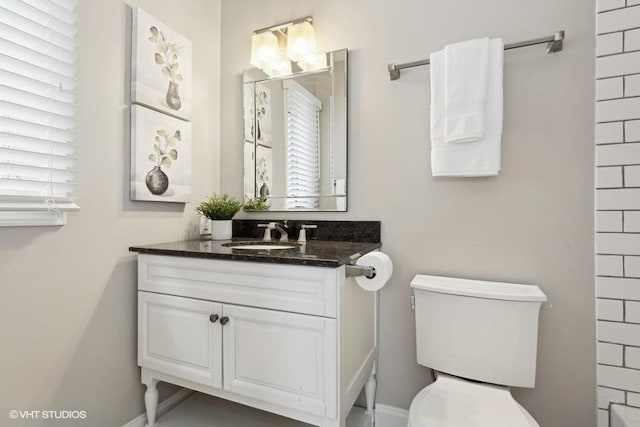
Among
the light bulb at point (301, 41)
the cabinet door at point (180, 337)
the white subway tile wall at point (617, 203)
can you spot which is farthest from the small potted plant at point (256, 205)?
the white subway tile wall at point (617, 203)

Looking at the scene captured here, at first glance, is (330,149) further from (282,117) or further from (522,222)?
(522,222)

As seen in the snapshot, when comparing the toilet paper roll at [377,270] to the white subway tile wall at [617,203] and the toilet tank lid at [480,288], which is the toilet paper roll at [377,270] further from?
the white subway tile wall at [617,203]

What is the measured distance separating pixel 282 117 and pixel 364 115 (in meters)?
0.47

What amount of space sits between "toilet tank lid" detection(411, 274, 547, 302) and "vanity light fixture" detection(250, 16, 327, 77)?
3.82 feet

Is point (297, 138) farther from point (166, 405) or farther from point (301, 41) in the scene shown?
point (166, 405)

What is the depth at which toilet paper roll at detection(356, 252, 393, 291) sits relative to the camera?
115cm

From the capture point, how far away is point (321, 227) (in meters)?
1.64

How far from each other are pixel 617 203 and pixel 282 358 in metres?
1.26

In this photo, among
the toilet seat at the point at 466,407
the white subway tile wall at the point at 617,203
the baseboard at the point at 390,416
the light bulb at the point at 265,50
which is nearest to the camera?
the toilet seat at the point at 466,407

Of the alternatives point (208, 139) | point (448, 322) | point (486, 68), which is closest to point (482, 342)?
point (448, 322)

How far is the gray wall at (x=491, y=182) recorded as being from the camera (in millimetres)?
1233

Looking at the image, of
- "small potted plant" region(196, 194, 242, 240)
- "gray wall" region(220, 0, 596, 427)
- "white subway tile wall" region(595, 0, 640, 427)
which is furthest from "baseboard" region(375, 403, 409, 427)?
"small potted plant" region(196, 194, 242, 240)

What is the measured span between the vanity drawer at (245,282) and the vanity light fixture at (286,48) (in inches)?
43.3

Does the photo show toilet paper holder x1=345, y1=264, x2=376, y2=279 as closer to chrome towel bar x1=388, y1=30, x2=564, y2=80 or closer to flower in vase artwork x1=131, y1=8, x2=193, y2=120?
chrome towel bar x1=388, y1=30, x2=564, y2=80
